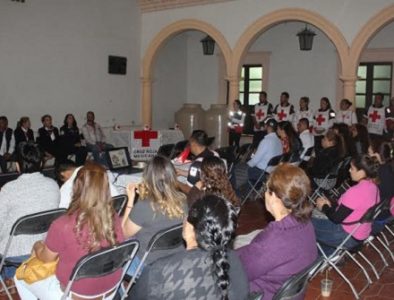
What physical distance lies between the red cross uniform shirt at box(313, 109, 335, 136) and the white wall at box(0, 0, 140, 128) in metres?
4.83

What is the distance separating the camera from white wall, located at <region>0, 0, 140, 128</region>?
1030 centimetres

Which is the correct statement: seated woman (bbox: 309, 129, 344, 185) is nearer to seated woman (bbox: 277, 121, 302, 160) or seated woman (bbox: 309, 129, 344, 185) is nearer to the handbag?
seated woman (bbox: 277, 121, 302, 160)

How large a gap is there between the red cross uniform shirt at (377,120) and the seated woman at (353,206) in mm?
6327

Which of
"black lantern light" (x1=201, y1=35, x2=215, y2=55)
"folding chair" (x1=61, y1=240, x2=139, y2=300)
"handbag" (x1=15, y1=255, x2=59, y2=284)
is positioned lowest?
"handbag" (x1=15, y1=255, x2=59, y2=284)

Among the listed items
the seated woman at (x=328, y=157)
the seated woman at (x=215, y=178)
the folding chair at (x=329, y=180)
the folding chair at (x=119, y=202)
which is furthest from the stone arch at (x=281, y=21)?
the folding chair at (x=119, y=202)

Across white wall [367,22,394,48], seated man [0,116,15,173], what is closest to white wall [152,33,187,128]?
seated man [0,116,15,173]

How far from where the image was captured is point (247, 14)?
1138 centimetres

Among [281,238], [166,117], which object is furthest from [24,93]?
[281,238]

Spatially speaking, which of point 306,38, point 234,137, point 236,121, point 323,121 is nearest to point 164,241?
point 323,121

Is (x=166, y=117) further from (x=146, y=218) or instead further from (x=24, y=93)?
(x=146, y=218)

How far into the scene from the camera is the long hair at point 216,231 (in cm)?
221

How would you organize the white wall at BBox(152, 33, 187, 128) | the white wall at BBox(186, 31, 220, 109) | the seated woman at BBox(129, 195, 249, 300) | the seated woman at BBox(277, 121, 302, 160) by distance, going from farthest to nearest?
the white wall at BBox(186, 31, 220, 109)
the white wall at BBox(152, 33, 187, 128)
the seated woman at BBox(277, 121, 302, 160)
the seated woman at BBox(129, 195, 249, 300)

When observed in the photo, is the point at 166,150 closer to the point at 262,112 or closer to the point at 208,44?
the point at 262,112

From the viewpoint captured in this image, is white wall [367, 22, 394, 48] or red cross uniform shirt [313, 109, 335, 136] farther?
white wall [367, 22, 394, 48]
